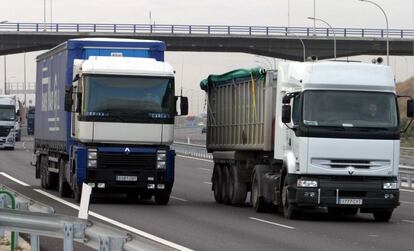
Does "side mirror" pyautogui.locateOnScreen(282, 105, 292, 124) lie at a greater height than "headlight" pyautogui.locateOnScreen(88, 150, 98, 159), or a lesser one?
greater

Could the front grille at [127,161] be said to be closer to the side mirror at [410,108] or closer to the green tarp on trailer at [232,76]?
the green tarp on trailer at [232,76]

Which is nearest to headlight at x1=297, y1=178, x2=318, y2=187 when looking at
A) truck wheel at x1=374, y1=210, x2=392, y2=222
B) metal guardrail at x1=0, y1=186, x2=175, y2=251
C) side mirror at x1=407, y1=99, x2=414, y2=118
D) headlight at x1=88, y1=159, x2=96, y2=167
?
truck wheel at x1=374, y1=210, x2=392, y2=222

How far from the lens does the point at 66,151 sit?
23.9m

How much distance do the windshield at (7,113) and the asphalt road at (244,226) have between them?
37468 mm

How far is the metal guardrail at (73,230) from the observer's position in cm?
765

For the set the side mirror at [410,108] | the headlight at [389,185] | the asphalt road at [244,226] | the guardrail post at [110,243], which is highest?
the side mirror at [410,108]

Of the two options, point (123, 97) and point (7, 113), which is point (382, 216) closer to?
point (123, 97)

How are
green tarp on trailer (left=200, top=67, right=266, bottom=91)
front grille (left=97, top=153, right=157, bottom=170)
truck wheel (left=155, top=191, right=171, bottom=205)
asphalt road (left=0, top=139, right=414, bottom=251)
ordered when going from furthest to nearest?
truck wheel (left=155, top=191, right=171, bottom=205) < front grille (left=97, top=153, right=157, bottom=170) < green tarp on trailer (left=200, top=67, right=266, bottom=91) < asphalt road (left=0, top=139, right=414, bottom=251)

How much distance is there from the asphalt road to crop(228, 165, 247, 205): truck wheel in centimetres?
32

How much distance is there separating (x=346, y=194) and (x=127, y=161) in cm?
587

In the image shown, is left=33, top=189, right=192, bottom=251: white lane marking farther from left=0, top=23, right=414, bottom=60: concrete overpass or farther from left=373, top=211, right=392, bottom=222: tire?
left=0, top=23, right=414, bottom=60: concrete overpass

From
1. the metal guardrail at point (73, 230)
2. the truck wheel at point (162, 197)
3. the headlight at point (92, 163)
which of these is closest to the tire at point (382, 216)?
the truck wheel at point (162, 197)

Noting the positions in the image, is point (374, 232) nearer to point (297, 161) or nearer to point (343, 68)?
point (297, 161)

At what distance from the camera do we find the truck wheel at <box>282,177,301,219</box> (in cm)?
1944
